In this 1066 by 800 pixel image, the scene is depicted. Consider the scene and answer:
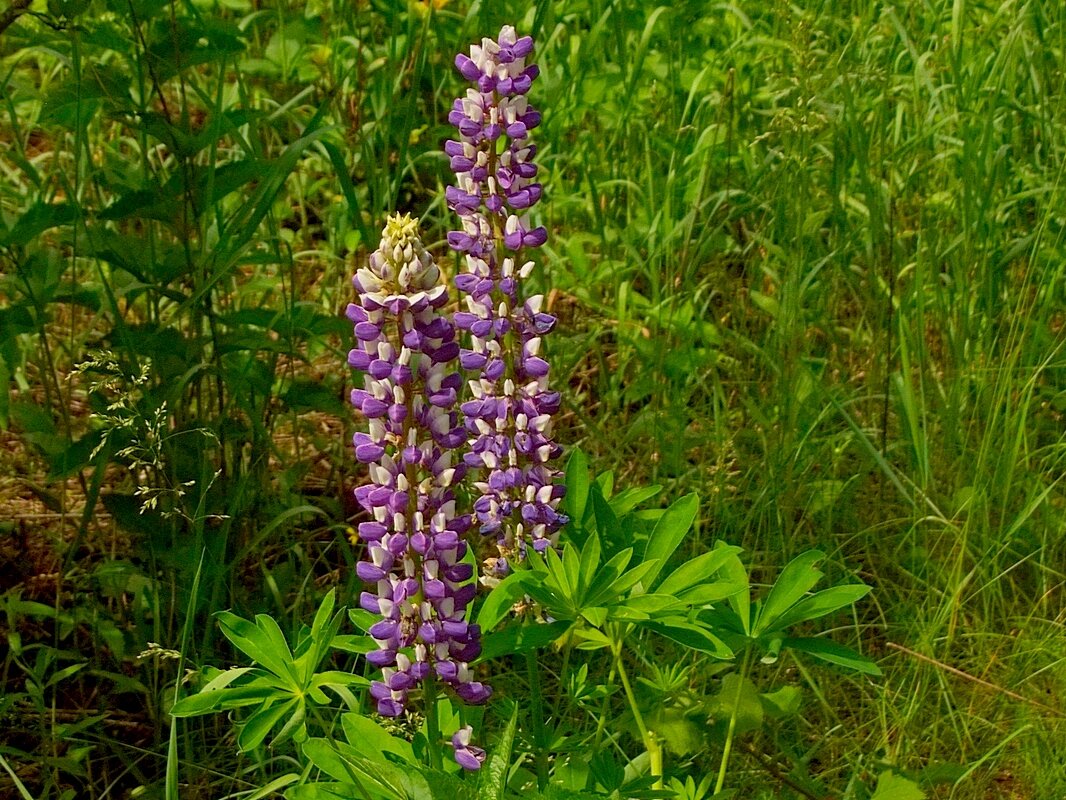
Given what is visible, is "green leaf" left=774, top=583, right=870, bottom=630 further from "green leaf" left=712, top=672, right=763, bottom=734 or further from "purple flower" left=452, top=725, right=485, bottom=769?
"purple flower" left=452, top=725, right=485, bottom=769

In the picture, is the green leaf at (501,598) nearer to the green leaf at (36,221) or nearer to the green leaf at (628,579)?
the green leaf at (628,579)

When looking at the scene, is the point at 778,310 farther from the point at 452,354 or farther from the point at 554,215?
the point at 452,354

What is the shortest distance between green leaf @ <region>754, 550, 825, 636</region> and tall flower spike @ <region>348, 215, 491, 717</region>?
37 centimetres

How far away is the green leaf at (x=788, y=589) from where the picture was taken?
1.63 meters

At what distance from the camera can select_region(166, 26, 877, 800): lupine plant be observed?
146cm

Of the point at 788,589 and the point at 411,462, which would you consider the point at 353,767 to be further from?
the point at 788,589

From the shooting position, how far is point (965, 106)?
9.62 feet

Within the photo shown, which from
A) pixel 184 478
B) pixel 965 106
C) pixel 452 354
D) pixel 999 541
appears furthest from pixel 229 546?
pixel 965 106

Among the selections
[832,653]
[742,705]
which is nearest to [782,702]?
[742,705]

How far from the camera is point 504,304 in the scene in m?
1.74

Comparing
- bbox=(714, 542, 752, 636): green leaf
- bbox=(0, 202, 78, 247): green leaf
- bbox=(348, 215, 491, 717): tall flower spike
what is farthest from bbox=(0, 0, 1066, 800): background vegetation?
bbox=(348, 215, 491, 717): tall flower spike

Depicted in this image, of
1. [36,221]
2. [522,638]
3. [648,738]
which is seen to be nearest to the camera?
[522,638]

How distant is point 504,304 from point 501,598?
0.39 meters

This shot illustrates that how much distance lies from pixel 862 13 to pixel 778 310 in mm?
865
